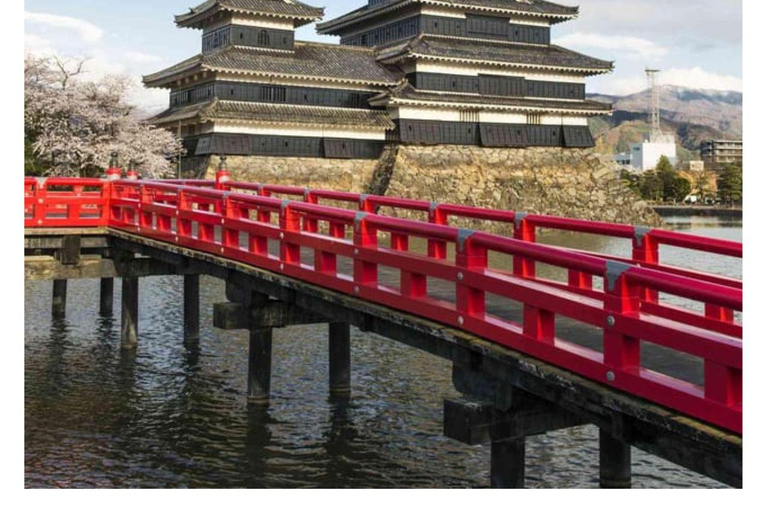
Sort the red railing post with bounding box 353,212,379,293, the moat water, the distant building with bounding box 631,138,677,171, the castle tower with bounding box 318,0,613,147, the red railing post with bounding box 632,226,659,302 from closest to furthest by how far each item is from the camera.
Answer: the red railing post with bounding box 632,226,659,302 < the red railing post with bounding box 353,212,379,293 < the moat water < the castle tower with bounding box 318,0,613,147 < the distant building with bounding box 631,138,677,171

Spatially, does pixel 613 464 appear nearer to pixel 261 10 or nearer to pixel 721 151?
pixel 261 10

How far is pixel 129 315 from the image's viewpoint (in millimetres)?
20719

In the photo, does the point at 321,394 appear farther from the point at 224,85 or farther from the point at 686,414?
the point at 224,85

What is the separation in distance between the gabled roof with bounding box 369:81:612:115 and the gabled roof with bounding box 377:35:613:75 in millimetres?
2008

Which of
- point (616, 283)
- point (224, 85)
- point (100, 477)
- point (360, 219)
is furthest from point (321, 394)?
point (224, 85)

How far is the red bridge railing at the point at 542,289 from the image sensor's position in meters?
6.02

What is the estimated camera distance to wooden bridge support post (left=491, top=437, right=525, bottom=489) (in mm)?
8352

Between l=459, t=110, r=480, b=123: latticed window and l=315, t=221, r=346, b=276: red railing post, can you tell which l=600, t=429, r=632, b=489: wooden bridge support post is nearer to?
l=315, t=221, r=346, b=276: red railing post

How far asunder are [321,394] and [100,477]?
Result: 488cm

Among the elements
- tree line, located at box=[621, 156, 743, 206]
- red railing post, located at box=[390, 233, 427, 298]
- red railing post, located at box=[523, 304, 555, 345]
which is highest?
tree line, located at box=[621, 156, 743, 206]

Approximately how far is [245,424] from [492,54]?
4464 cm

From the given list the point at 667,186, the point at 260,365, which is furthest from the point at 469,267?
the point at 667,186

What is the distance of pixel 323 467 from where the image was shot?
41.5 ft

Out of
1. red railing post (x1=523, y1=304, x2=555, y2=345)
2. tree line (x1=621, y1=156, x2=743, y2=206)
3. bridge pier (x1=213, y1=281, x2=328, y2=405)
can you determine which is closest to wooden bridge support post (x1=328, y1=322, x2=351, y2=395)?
bridge pier (x1=213, y1=281, x2=328, y2=405)
